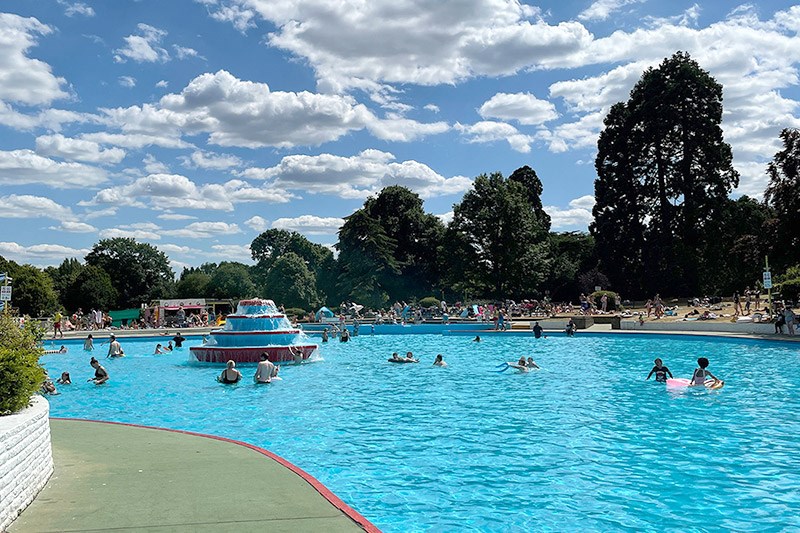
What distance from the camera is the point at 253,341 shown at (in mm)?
29203

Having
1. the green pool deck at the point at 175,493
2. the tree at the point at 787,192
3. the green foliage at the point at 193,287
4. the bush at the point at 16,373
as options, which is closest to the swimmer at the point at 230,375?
the green pool deck at the point at 175,493

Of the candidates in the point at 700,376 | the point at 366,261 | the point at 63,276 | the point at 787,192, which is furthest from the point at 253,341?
the point at 63,276

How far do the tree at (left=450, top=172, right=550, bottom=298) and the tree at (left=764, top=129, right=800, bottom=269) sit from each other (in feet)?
88.4

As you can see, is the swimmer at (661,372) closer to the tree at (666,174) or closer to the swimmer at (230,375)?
Answer: the swimmer at (230,375)

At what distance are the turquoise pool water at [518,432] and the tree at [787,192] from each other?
786cm

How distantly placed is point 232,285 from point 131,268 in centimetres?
1397

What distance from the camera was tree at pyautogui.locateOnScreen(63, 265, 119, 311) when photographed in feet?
270

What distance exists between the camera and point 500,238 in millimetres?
61000

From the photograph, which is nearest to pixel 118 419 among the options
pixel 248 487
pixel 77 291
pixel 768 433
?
pixel 248 487

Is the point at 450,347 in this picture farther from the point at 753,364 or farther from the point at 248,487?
the point at 248,487

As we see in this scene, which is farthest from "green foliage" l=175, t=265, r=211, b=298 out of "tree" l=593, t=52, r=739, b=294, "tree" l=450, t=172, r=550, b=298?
"tree" l=593, t=52, r=739, b=294

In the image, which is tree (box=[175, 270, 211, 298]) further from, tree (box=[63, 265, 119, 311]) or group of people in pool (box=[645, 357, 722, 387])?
group of people in pool (box=[645, 357, 722, 387])

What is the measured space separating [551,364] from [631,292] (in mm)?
38999

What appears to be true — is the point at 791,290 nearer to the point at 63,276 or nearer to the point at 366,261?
the point at 366,261
